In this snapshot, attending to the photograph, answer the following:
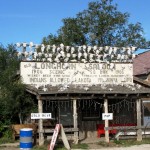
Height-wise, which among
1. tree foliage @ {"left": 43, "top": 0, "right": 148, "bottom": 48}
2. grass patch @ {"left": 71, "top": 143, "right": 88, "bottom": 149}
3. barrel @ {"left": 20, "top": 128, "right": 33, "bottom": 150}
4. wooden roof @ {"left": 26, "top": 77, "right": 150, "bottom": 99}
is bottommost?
grass patch @ {"left": 71, "top": 143, "right": 88, "bottom": 149}

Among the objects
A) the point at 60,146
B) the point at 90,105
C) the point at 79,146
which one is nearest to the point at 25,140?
the point at 60,146

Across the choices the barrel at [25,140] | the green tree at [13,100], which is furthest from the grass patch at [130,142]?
the barrel at [25,140]

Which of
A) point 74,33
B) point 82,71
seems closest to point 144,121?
point 82,71

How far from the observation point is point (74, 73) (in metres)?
18.8

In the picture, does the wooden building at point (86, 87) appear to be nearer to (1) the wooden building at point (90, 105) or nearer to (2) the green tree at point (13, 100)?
(1) the wooden building at point (90, 105)

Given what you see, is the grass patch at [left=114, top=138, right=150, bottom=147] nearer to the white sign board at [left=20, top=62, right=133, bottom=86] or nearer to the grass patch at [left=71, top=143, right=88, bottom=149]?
the grass patch at [left=71, top=143, right=88, bottom=149]

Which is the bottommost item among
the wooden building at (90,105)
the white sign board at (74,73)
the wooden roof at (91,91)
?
the wooden building at (90,105)

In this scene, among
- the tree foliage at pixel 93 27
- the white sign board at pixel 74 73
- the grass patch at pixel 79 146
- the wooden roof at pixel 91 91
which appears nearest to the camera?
the grass patch at pixel 79 146

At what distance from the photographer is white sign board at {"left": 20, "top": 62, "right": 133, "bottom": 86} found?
1823 centimetres

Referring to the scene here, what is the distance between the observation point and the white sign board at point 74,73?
18234 millimetres

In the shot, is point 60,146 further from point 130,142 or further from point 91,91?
point 130,142

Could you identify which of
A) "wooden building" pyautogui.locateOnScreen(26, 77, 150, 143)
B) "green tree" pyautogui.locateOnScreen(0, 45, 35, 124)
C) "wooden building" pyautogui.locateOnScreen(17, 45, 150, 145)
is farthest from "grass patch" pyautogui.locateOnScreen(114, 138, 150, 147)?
"green tree" pyautogui.locateOnScreen(0, 45, 35, 124)

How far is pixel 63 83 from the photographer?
1852 centimetres

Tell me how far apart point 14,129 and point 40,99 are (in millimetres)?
2196
